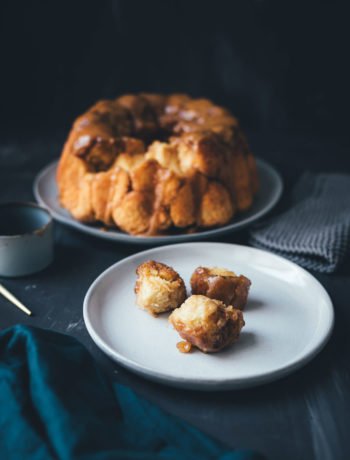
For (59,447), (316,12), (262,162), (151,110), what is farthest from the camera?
(316,12)

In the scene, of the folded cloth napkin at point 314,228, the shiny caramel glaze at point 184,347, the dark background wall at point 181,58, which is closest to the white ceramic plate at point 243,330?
the shiny caramel glaze at point 184,347

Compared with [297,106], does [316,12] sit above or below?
above

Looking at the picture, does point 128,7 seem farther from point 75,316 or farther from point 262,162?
point 75,316

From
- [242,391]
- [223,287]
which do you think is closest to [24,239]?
[223,287]

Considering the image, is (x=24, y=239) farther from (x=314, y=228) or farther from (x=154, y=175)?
(x=314, y=228)

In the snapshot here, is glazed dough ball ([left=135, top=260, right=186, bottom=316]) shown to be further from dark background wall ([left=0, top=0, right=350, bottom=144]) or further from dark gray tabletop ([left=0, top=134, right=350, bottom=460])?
dark background wall ([left=0, top=0, right=350, bottom=144])

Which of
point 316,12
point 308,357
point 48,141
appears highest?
point 316,12

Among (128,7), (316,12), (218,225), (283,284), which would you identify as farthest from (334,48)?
(283,284)

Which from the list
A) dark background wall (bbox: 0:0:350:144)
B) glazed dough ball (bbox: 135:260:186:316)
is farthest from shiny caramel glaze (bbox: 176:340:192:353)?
dark background wall (bbox: 0:0:350:144)
